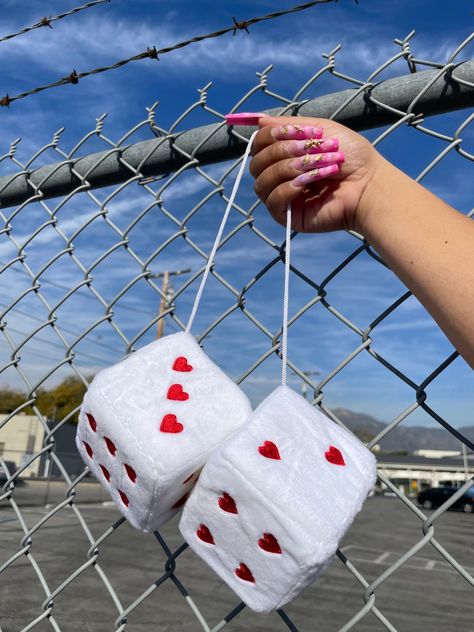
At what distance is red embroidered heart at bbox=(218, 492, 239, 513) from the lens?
798 millimetres

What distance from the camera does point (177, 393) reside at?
0.92 meters

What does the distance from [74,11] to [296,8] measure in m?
0.78

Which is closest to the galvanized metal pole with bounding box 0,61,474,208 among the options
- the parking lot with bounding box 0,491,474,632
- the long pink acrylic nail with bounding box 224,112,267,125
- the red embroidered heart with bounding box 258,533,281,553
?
the long pink acrylic nail with bounding box 224,112,267,125

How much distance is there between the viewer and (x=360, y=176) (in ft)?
3.04

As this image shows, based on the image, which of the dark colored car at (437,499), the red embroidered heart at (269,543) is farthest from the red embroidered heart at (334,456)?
the dark colored car at (437,499)

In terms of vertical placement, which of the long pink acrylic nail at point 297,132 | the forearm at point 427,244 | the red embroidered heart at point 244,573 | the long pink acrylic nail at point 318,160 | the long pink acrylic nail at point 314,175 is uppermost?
the long pink acrylic nail at point 297,132

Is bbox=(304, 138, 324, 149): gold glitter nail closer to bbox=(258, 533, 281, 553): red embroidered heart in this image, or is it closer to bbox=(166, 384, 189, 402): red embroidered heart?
bbox=(166, 384, 189, 402): red embroidered heart

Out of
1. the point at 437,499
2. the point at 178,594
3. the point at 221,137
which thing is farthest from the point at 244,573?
the point at 437,499

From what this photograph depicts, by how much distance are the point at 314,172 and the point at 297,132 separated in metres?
0.08

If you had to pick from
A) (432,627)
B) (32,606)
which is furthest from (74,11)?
(432,627)

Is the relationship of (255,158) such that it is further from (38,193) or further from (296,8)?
(38,193)

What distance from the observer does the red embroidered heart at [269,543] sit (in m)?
0.76

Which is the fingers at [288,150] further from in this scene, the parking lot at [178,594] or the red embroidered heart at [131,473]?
the parking lot at [178,594]

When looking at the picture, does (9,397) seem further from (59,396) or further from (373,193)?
(373,193)
